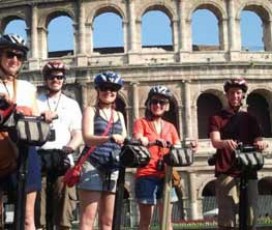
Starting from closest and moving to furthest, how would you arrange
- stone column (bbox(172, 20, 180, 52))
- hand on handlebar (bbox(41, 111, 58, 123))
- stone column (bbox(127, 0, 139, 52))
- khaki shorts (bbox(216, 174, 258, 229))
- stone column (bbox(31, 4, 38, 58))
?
hand on handlebar (bbox(41, 111, 58, 123)) → khaki shorts (bbox(216, 174, 258, 229)) → stone column (bbox(127, 0, 139, 52)) → stone column (bbox(172, 20, 180, 52)) → stone column (bbox(31, 4, 38, 58))

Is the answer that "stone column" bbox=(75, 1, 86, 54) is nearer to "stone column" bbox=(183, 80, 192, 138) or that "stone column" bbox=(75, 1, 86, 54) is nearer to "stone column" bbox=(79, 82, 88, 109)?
"stone column" bbox=(79, 82, 88, 109)

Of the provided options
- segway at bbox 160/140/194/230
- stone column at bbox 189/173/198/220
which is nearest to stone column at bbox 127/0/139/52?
stone column at bbox 189/173/198/220

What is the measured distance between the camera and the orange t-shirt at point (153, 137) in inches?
276

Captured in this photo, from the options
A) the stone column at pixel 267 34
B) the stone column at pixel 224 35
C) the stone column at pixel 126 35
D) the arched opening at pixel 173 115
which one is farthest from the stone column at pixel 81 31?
the stone column at pixel 267 34

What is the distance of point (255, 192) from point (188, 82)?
71.5 feet

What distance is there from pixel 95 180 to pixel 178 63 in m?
21.9

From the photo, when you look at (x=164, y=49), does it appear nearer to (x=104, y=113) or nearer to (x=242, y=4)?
(x=242, y=4)

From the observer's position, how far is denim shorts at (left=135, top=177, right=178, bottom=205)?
694 cm

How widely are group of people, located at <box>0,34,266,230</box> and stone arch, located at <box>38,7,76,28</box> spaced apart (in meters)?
22.5

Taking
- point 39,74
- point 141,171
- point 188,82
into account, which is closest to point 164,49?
point 188,82

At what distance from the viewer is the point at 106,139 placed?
630 cm

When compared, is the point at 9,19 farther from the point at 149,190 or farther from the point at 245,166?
the point at 245,166

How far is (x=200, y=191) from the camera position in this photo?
27.6m

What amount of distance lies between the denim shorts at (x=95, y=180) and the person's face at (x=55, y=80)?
3.61ft
